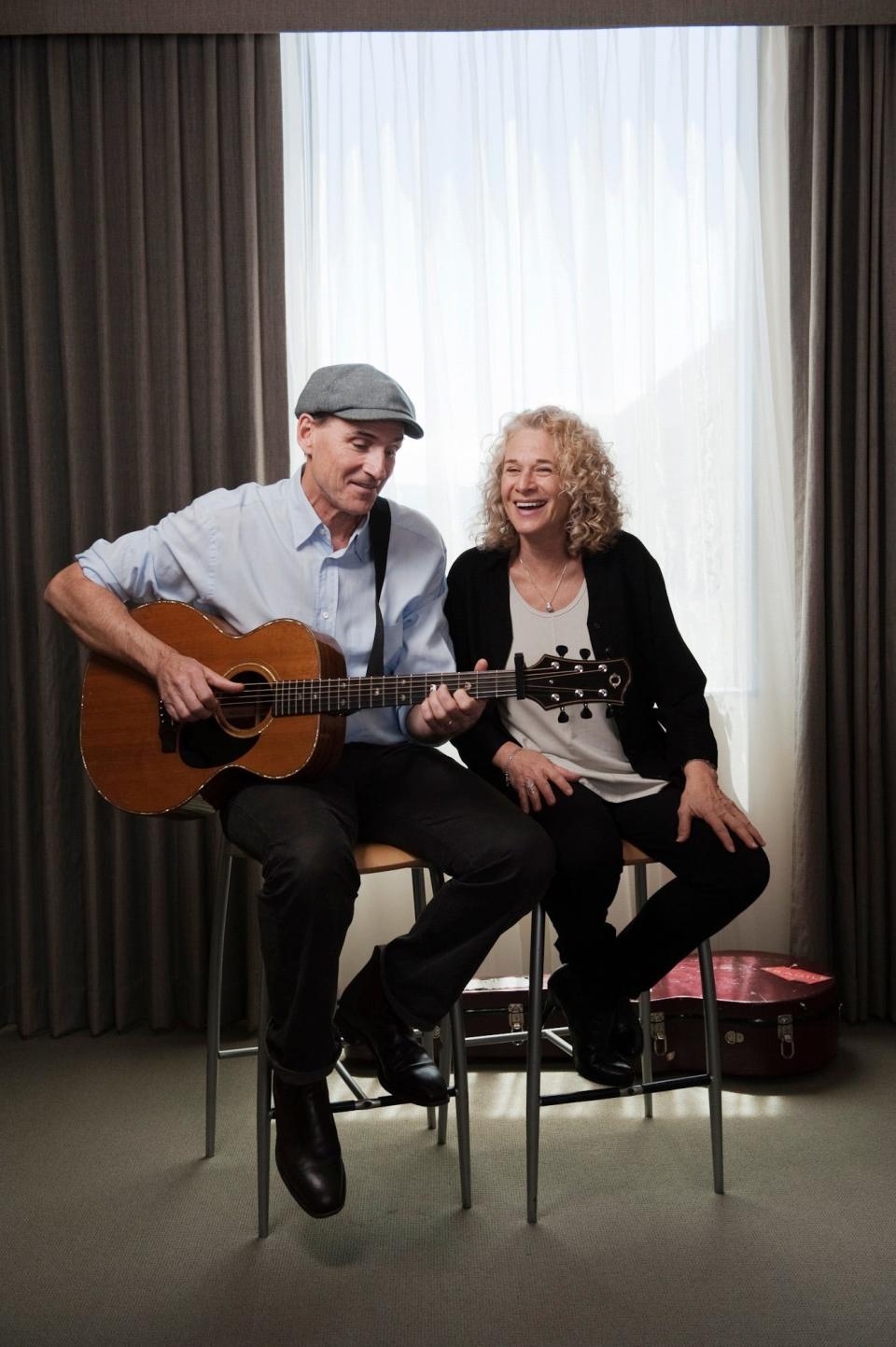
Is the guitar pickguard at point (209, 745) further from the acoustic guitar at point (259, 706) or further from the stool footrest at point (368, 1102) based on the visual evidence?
the stool footrest at point (368, 1102)

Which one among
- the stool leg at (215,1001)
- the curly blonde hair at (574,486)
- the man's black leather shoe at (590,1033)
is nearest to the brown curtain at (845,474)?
the curly blonde hair at (574,486)

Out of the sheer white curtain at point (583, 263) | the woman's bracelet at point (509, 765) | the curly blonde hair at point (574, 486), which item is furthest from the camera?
the sheer white curtain at point (583, 263)

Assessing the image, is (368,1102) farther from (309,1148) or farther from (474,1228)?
(474,1228)

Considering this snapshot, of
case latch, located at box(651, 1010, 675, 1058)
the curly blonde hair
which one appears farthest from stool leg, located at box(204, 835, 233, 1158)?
case latch, located at box(651, 1010, 675, 1058)

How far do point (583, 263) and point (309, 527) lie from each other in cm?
135

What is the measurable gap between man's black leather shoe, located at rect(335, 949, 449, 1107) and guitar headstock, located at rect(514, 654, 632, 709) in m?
0.56

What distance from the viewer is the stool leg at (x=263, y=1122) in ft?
6.43

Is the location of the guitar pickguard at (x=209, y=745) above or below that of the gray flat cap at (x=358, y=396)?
below

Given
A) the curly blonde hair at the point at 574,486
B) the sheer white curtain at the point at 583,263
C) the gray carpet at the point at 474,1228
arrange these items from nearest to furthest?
the gray carpet at the point at 474,1228
the curly blonde hair at the point at 574,486
the sheer white curtain at the point at 583,263

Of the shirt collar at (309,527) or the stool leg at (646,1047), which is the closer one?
the shirt collar at (309,527)

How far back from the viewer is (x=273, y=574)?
2.25 metres

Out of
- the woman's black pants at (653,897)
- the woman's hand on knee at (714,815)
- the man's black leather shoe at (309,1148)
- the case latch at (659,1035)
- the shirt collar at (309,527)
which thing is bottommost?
the case latch at (659,1035)

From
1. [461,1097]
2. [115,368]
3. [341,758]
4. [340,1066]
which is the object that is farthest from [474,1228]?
[115,368]

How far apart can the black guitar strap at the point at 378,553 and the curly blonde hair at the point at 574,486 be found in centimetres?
24
